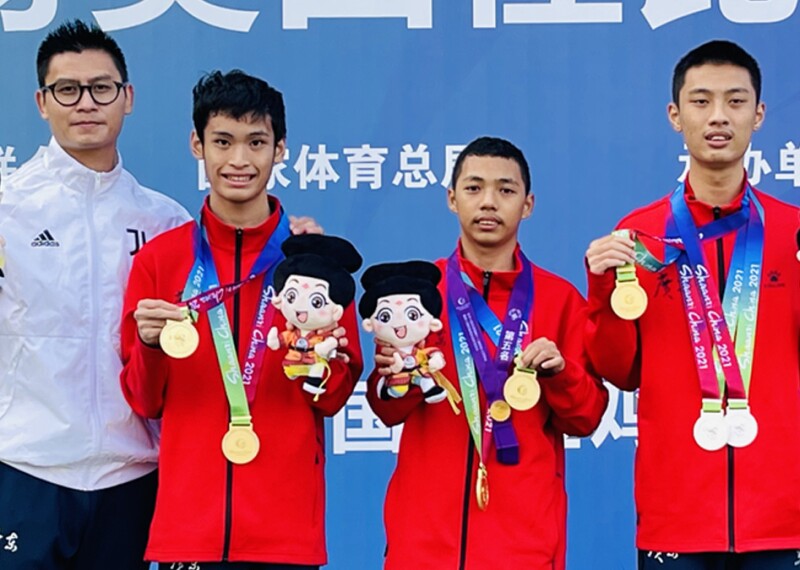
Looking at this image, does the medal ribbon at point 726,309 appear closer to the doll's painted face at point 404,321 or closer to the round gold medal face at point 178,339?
the doll's painted face at point 404,321

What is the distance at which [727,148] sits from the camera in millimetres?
3033

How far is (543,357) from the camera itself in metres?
2.96

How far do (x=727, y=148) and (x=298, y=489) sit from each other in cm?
128

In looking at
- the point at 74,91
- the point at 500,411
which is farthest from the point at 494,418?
the point at 74,91

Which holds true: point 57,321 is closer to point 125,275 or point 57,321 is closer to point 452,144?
point 125,275

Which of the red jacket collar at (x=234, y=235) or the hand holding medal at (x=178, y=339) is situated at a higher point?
the red jacket collar at (x=234, y=235)

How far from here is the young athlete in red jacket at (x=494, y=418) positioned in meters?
3.04

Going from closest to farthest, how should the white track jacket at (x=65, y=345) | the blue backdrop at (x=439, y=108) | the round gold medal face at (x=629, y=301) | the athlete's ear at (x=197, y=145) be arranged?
the round gold medal face at (x=629, y=301), the white track jacket at (x=65, y=345), the athlete's ear at (x=197, y=145), the blue backdrop at (x=439, y=108)

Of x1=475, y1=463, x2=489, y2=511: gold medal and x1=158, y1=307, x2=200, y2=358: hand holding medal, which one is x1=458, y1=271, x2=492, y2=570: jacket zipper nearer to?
x1=475, y1=463, x2=489, y2=511: gold medal

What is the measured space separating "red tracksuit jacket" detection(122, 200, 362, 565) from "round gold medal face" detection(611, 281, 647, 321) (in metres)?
0.65

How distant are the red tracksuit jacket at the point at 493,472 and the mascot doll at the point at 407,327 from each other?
0.06 m

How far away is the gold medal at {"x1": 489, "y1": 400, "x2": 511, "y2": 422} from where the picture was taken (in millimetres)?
3066

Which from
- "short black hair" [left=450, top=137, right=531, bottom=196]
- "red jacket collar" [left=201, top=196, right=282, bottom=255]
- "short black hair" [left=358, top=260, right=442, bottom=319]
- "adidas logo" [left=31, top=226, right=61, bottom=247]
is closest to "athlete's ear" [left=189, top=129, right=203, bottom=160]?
"red jacket collar" [left=201, top=196, right=282, bottom=255]

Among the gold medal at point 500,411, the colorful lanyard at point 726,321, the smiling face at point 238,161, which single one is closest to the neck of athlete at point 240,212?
the smiling face at point 238,161
